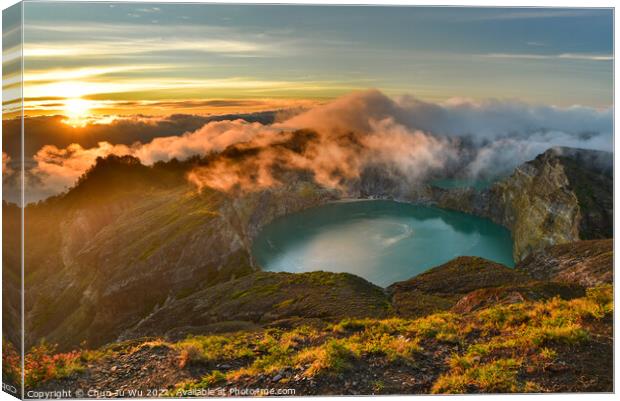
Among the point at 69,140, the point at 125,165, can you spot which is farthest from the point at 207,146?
the point at 69,140

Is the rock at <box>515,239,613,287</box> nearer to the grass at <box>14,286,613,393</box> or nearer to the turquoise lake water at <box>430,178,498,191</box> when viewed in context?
the grass at <box>14,286,613,393</box>

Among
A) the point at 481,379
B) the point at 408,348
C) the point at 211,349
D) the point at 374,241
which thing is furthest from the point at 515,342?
the point at 211,349

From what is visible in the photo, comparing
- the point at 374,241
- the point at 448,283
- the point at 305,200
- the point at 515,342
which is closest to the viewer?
the point at 515,342

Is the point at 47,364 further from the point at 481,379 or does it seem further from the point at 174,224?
the point at 481,379

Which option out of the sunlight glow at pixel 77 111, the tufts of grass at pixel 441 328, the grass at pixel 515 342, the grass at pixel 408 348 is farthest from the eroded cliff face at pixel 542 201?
the sunlight glow at pixel 77 111

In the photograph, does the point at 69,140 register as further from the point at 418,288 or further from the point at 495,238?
the point at 495,238

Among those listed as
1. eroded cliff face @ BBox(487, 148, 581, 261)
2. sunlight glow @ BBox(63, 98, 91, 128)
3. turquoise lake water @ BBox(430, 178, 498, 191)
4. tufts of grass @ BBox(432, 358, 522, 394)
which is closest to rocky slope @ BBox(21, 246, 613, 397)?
tufts of grass @ BBox(432, 358, 522, 394)

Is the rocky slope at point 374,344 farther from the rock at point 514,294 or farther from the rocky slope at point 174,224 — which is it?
the rocky slope at point 174,224
